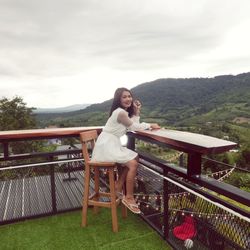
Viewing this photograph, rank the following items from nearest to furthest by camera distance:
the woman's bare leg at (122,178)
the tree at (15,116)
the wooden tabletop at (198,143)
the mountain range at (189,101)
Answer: the wooden tabletop at (198,143), the woman's bare leg at (122,178), the tree at (15,116), the mountain range at (189,101)

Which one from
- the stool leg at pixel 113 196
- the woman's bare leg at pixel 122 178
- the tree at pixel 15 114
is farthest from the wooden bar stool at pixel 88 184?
the tree at pixel 15 114

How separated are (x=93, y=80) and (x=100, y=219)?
412 ft

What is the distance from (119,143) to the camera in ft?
10.7

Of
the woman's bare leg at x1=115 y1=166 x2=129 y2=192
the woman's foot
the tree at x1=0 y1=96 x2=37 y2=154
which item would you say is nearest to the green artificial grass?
the woman's foot

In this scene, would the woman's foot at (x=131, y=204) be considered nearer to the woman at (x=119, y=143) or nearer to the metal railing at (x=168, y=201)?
the woman at (x=119, y=143)

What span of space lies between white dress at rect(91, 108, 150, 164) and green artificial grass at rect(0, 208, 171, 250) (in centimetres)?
86

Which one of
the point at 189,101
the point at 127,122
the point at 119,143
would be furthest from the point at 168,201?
the point at 189,101

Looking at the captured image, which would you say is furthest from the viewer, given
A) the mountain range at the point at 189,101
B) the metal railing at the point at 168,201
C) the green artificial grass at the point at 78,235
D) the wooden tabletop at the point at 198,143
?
the mountain range at the point at 189,101

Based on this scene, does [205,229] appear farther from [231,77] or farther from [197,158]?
[231,77]

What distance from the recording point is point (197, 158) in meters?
2.39

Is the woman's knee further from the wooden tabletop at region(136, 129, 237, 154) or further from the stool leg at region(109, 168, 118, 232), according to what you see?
the wooden tabletop at region(136, 129, 237, 154)

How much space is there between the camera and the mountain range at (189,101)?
298ft

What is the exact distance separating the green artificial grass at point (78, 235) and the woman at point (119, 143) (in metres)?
0.37

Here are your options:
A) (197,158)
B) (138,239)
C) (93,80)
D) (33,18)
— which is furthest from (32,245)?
(93,80)
